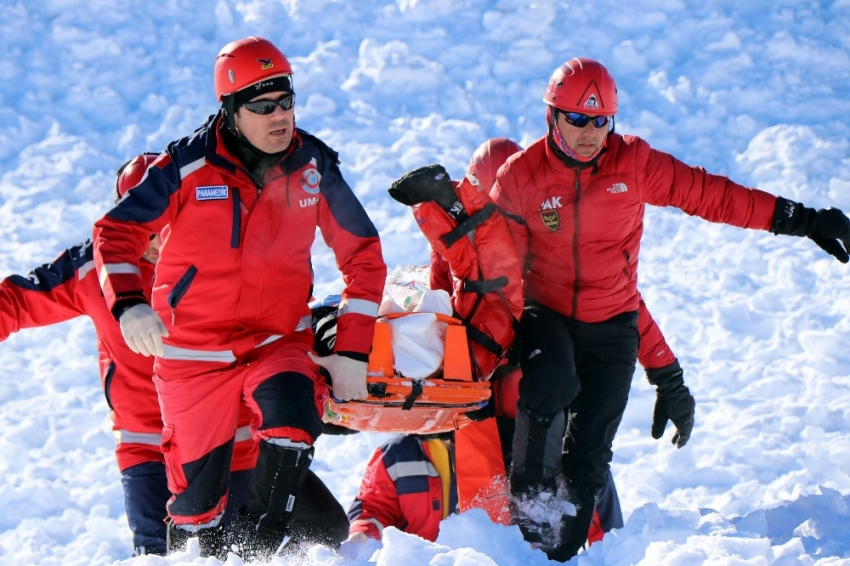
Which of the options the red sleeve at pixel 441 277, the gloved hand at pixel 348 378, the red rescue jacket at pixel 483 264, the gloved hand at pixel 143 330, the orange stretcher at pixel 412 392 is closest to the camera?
the gloved hand at pixel 143 330

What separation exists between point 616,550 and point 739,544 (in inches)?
18.7

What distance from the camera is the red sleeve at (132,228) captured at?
3.83 m

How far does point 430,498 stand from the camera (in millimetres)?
5254

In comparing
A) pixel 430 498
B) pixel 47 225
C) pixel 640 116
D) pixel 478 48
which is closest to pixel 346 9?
pixel 478 48

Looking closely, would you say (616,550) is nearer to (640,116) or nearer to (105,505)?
(105,505)

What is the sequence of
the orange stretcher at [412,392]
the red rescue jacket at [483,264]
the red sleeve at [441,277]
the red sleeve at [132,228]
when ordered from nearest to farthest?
1. the red sleeve at [132,228]
2. the orange stretcher at [412,392]
3. the red rescue jacket at [483,264]
4. the red sleeve at [441,277]

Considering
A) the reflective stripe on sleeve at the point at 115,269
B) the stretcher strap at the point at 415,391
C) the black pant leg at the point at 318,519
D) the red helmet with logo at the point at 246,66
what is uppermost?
the red helmet with logo at the point at 246,66

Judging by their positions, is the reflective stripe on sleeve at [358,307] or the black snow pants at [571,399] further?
the black snow pants at [571,399]

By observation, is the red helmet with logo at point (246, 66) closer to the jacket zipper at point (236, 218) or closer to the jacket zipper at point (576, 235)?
the jacket zipper at point (236, 218)

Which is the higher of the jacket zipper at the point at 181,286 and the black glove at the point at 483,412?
the jacket zipper at the point at 181,286

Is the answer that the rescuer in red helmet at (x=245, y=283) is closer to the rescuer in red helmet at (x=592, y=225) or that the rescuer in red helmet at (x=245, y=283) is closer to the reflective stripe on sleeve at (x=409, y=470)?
the rescuer in red helmet at (x=592, y=225)

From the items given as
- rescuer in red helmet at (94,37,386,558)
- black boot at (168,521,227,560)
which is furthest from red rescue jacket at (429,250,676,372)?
black boot at (168,521,227,560)

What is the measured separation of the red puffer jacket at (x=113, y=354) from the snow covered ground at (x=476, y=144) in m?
1.61

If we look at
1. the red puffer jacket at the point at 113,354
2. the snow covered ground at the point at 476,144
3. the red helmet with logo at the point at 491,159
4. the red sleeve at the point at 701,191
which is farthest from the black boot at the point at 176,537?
the red sleeve at the point at 701,191
